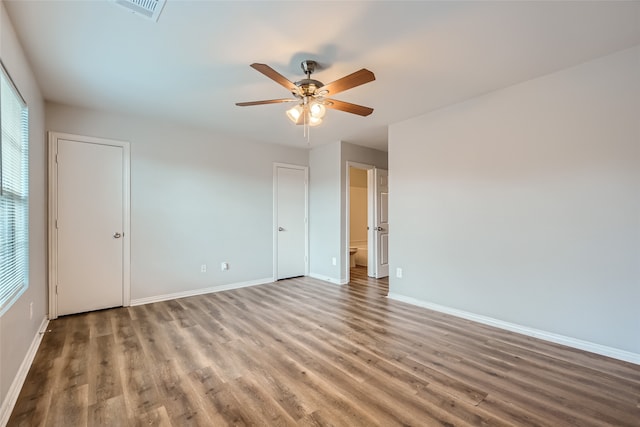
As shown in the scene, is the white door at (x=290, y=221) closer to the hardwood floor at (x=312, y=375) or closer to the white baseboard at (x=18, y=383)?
the hardwood floor at (x=312, y=375)

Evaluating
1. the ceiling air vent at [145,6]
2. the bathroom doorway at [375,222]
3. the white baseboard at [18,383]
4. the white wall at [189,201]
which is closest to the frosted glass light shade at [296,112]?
the ceiling air vent at [145,6]

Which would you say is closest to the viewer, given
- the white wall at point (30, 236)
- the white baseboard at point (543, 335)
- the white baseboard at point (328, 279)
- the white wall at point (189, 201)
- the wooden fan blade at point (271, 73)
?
the white wall at point (30, 236)

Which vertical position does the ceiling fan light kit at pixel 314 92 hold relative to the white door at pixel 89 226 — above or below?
above

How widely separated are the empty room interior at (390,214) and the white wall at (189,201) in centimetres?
3

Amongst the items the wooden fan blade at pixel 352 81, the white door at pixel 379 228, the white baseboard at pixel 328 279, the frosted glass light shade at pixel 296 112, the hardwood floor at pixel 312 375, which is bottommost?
the hardwood floor at pixel 312 375

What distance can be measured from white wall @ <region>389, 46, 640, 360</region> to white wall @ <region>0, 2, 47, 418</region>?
3.81m

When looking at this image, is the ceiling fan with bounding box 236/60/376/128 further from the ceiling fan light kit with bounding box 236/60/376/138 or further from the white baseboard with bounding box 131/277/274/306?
the white baseboard with bounding box 131/277/274/306

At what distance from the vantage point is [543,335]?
2.72 metres

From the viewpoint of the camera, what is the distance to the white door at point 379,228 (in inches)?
212

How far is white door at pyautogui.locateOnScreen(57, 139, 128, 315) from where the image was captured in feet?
11.0

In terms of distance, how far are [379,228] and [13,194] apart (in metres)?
4.73

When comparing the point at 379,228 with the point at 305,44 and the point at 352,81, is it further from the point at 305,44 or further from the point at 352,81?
the point at 305,44

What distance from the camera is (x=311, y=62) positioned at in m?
2.35

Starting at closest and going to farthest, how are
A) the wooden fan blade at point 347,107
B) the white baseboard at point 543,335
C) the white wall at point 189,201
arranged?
the white baseboard at point 543,335 → the wooden fan blade at point 347,107 → the white wall at point 189,201
